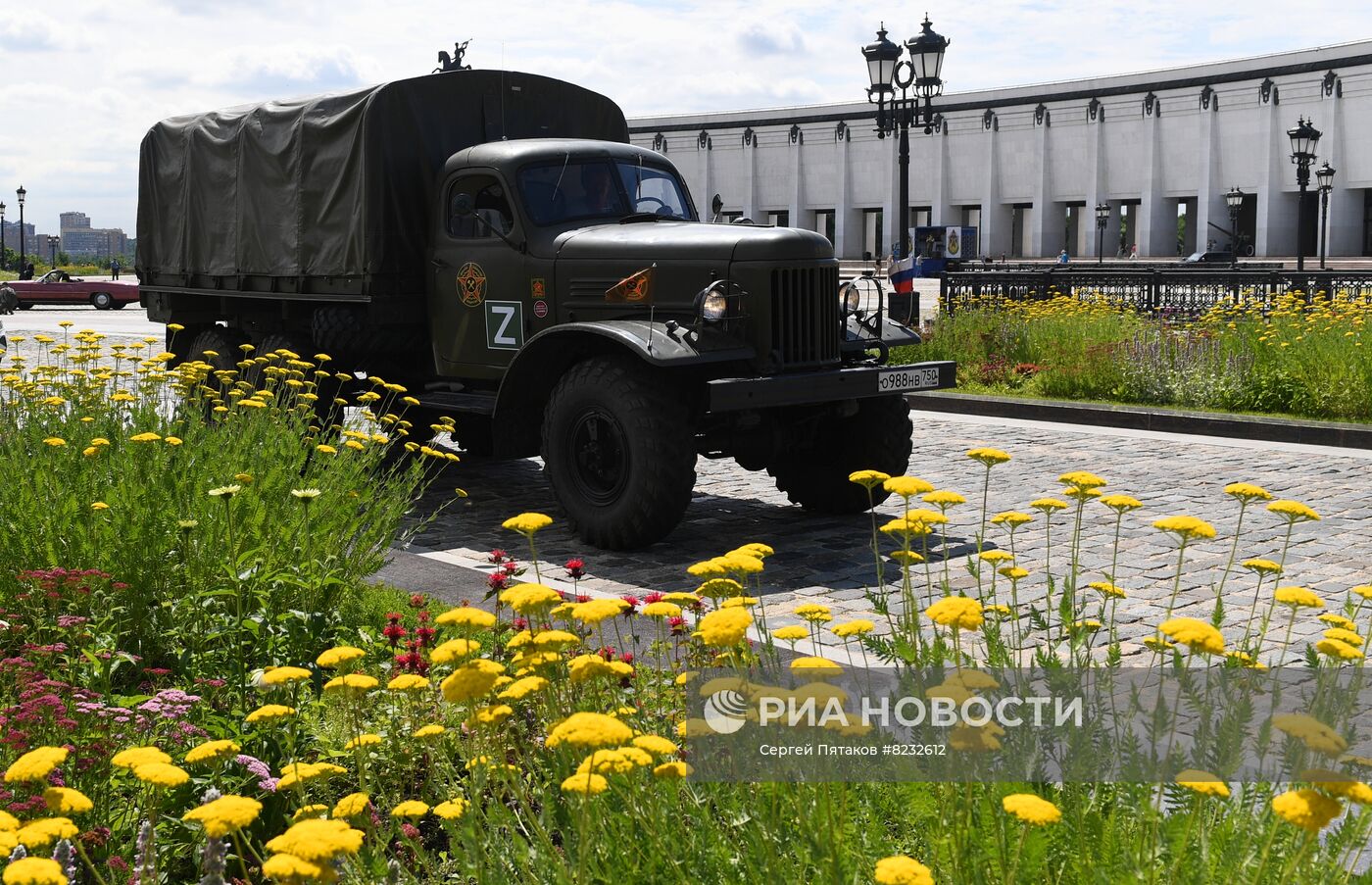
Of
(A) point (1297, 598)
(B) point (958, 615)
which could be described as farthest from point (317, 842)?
(A) point (1297, 598)

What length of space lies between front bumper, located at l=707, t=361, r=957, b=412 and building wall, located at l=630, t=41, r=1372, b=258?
73.4 metres

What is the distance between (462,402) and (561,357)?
107cm

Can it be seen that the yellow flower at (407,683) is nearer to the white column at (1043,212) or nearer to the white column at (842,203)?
the white column at (1043,212)

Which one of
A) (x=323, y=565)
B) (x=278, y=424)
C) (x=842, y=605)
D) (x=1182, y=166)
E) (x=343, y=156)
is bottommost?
(x=842, y=605)

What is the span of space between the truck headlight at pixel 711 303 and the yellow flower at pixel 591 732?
5.90 meters

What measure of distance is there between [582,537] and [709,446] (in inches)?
39.1

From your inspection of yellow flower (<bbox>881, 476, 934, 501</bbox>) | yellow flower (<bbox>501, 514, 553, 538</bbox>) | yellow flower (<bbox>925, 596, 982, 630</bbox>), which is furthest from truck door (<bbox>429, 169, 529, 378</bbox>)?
yellow flower (<bbox>925, 596, 982, 630</bbox>)

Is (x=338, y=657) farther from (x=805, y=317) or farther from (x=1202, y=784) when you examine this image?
(x=805, y=317)

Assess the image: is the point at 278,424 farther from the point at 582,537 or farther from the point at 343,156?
the point at 343,156

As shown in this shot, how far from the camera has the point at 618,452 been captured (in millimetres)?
8242

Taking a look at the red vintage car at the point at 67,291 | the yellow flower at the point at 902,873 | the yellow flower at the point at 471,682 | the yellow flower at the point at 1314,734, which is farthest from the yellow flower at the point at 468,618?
the red vintage car at the point at 67,291

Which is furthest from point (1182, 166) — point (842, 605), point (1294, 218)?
point (842, 605)

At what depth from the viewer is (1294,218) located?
7838cm

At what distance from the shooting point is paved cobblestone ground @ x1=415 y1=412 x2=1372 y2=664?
23.4 feet
